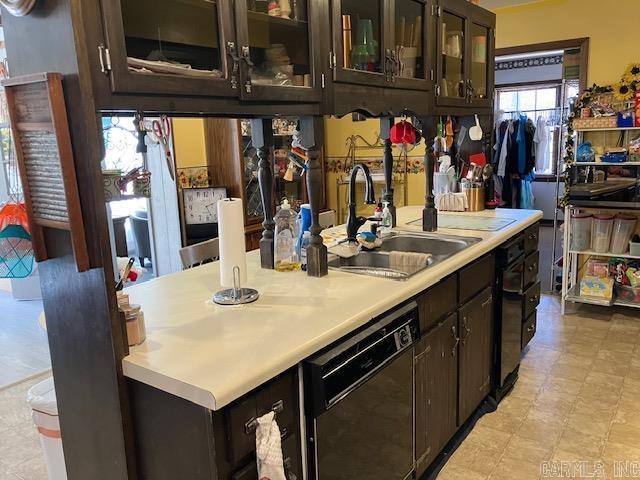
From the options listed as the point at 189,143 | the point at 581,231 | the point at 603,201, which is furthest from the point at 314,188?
the point at 581,231

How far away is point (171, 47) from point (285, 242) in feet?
3.36

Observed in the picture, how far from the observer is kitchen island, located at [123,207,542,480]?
48.9 inches

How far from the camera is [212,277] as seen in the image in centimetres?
216

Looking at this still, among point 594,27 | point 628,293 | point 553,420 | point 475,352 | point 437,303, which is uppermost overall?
point 594,27

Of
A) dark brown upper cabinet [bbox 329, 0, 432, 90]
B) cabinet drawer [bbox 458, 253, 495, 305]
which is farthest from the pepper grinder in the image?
cabinet drawer [bbox 458, 253, 495, 305]

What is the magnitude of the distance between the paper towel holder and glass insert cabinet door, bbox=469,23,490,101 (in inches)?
78.9

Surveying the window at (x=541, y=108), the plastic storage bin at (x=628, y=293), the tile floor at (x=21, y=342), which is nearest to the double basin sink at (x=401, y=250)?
the plastic storage bin at (x=628, y=293)

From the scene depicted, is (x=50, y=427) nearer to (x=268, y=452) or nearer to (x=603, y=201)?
(x=268, y=452)

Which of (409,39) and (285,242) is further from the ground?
(409,39)

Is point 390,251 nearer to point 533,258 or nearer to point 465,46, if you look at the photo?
point 533,258

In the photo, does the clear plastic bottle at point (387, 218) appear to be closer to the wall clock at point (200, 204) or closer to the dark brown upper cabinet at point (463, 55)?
the dark brown upper cabinet at point (463, 55)

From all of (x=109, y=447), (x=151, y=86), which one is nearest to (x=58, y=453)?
(x=109, y=447)

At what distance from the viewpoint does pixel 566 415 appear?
2.78 m

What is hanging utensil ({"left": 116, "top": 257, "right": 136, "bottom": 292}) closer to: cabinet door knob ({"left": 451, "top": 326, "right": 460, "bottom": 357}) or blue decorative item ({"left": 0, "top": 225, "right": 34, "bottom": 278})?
blue decorative item ({"left": 0, "top": 225, "right": 34, "bottom": 278})
